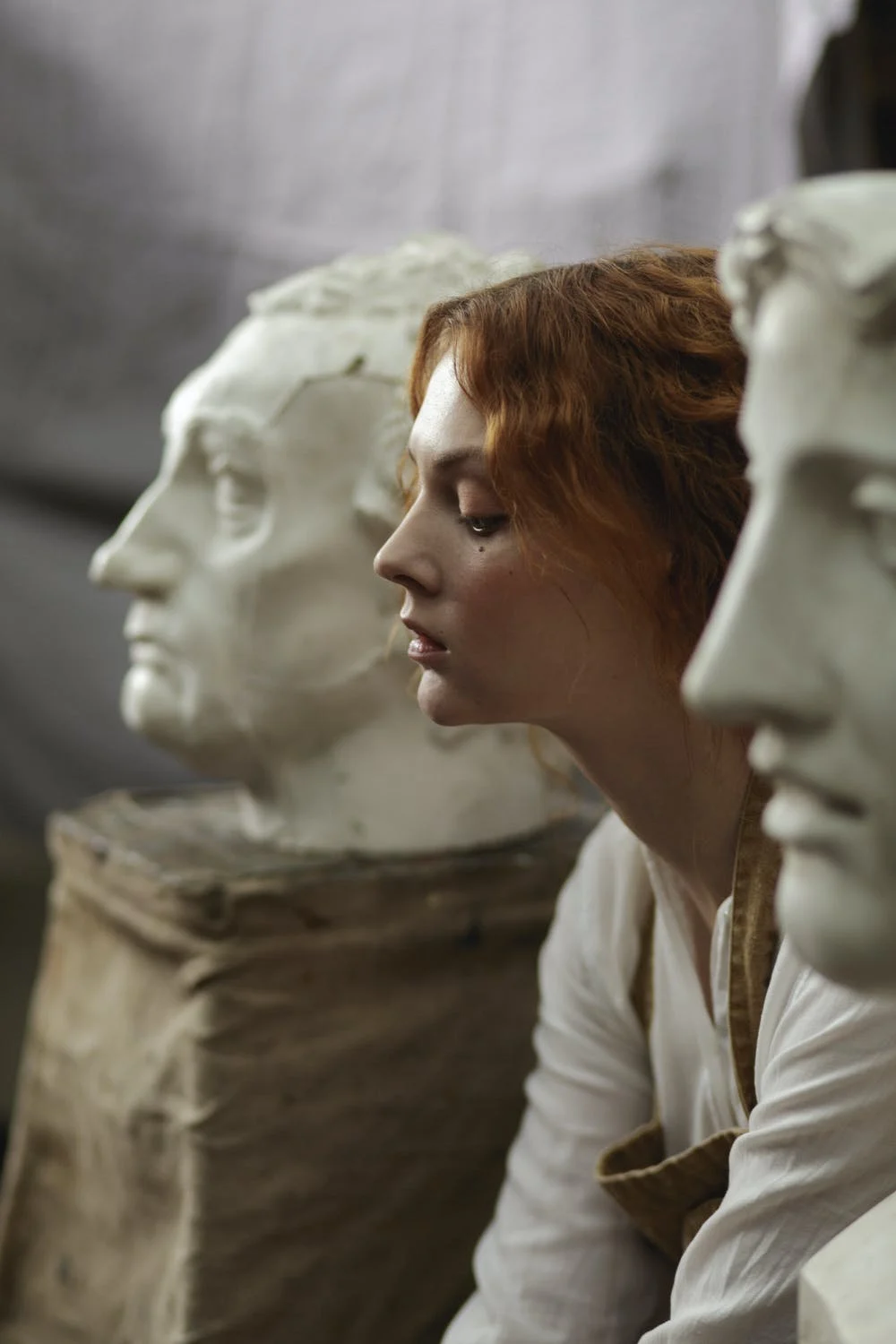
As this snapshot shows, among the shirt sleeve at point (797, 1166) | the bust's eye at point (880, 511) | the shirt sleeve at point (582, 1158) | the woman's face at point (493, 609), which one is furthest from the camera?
the shirt sleeve at point (582, 1158)

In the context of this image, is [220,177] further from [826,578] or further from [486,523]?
[826,578]

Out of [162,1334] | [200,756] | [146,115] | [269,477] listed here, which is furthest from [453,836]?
[146,115]

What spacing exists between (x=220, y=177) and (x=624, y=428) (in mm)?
1744

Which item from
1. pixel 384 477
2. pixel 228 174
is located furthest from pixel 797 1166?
pixel 228 174

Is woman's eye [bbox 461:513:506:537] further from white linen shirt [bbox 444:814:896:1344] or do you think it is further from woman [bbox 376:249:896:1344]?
white linen shirt [bbox 444:814:896:1344]

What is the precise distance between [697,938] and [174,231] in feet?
5.92

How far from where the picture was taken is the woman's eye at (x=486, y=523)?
1109 mm

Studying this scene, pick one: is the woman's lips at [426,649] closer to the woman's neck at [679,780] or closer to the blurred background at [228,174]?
the woman's neck at [679,780]

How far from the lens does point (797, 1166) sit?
965 mm

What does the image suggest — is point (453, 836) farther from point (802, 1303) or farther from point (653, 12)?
point (653, 12)

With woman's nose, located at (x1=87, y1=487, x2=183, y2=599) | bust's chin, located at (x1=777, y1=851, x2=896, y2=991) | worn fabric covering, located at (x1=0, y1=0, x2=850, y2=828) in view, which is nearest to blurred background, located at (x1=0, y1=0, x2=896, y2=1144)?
worn fabric covering, located at (x1=0, y1=0, x2=850, y2=828)

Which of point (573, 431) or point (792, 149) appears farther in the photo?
point (792, 149)

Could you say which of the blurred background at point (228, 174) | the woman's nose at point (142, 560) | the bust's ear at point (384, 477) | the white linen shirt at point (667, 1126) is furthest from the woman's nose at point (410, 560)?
the blurred background at point (228, 174)

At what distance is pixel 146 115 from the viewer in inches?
102
